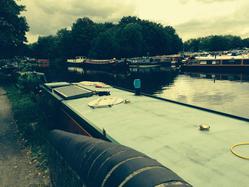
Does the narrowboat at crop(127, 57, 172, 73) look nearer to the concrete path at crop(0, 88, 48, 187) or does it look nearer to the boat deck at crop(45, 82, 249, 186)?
the concrete path at crop(0, 88, 48, 187)

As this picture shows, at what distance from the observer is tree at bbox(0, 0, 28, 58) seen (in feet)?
157

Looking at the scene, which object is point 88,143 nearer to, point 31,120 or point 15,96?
point 31,120

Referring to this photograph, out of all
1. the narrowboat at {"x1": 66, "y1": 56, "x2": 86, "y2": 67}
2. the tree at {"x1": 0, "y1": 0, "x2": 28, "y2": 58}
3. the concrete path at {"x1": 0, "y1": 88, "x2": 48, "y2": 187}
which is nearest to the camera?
the concrete path at {"x1": 0, "y1": 88, "x2": 48, "y2": 187}

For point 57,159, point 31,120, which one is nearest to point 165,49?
point 31,120

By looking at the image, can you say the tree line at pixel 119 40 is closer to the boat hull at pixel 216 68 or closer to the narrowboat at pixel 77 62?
the narrowboat at pixel 77 62

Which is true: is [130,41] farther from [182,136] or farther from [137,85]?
[182,136]

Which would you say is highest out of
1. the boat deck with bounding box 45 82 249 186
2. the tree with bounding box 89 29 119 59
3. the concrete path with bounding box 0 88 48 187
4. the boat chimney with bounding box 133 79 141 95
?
the tree with bounding box 89 29 119 59

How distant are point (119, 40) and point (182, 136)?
120349mm

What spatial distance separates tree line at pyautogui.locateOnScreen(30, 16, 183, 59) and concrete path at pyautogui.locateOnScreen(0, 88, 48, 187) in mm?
109130

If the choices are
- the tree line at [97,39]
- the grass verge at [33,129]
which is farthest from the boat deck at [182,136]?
the tree line at [97,39]

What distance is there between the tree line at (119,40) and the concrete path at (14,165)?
109130 millimetres

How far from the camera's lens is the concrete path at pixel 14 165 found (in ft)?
42.4

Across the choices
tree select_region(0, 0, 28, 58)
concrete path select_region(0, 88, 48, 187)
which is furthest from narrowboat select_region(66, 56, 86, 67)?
concrete path select_region(0, 88, 48, 187)

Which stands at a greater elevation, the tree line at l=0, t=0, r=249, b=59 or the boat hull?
the tree line at l=0, t=0, r=249, b=59
